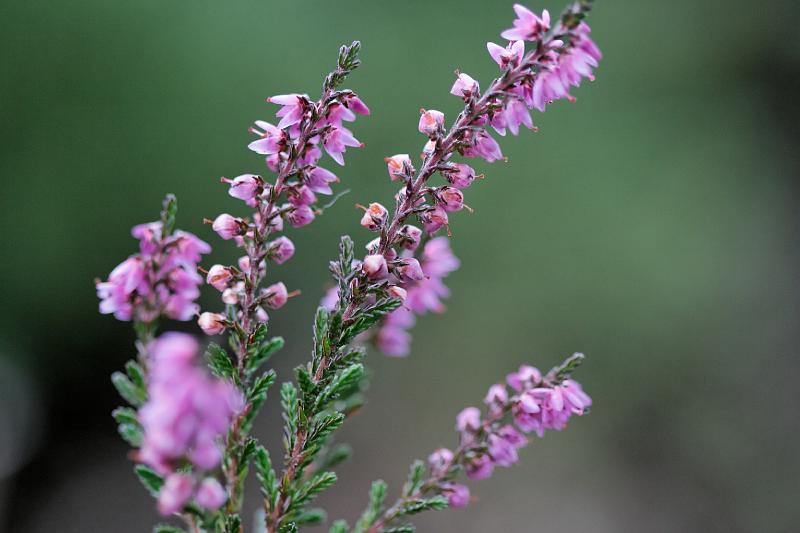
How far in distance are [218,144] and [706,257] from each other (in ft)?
16.6

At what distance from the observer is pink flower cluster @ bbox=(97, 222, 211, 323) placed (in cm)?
89

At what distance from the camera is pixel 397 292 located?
1027mm

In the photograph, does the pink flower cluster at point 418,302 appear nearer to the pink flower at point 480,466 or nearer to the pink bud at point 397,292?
the pink flower at point 480,466

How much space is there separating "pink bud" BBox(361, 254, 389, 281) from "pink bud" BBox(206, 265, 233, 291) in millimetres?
234

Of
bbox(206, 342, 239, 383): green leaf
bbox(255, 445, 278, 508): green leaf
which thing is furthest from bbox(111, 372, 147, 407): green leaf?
bbox(255, 445, 278, 508): green leaf

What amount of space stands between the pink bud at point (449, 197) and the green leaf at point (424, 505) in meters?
0.57

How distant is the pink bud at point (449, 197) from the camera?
39.6 inches

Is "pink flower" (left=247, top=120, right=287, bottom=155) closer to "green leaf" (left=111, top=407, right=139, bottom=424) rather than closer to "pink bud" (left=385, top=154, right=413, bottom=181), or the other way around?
"pink bud" (left=385, top=154, right=413, bottom=181)

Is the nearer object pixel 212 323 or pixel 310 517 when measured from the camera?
pixel 212 323

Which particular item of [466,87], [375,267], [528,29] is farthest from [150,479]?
[528,29]

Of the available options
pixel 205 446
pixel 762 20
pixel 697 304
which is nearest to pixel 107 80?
pixel 205 446

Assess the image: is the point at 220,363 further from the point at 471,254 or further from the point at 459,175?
the point at 471,254

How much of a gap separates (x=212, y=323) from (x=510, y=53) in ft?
2.17

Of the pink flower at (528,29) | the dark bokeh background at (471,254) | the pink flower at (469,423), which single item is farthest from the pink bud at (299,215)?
the dark bokeh background at (471,254)
